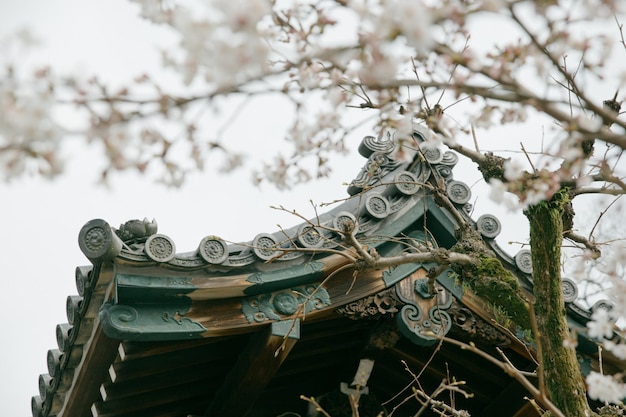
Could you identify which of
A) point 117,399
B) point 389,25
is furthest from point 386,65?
point 117,399

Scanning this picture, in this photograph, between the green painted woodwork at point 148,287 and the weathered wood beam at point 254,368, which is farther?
the weathered wood beam at point 254,368

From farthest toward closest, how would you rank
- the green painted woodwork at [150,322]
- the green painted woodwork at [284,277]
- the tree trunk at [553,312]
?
1. the green painted woodwork at [284,277]
2. the green painted woodwork at [150,322]
3. the tree trunk at [553,312]

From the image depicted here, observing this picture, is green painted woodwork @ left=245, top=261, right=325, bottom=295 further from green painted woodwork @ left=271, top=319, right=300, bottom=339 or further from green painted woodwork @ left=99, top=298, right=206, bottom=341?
green painted woodwork @ left=99, top=298, right=206, bottom=341

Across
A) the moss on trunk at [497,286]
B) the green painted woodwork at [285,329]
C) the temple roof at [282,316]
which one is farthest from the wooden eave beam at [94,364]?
the moss on trunk at [497,286]

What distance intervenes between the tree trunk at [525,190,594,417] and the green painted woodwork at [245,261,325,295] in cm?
124

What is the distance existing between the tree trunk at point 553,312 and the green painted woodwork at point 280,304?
47.3 inches

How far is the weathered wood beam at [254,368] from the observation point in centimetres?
470

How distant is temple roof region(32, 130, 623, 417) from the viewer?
4.43 m

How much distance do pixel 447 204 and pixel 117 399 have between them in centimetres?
219

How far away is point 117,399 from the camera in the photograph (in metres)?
5.12

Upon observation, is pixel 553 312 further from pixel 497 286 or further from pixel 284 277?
pixel 284 277

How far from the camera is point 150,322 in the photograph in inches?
173

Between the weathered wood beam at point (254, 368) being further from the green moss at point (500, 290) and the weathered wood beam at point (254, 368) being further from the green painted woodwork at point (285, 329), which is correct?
the green moss at point (500, 290)

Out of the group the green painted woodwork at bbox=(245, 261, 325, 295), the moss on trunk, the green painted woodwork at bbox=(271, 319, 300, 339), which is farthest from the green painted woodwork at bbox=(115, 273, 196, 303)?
the moss on trunk
